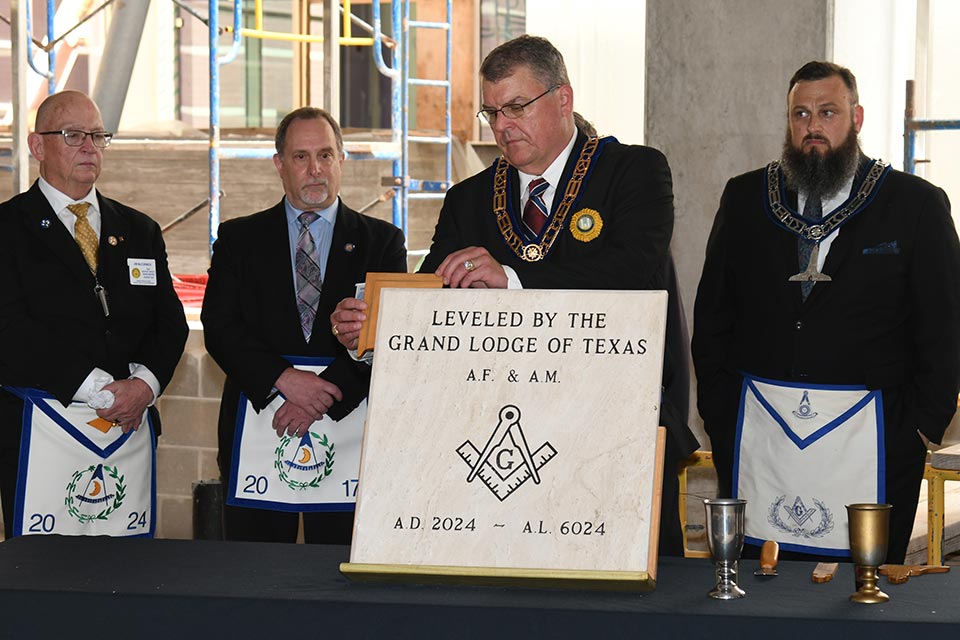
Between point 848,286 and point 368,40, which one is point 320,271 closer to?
point 848,286

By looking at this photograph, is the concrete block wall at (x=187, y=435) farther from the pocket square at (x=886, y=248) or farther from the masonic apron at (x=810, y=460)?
the pocket square at (x=886, y=248)

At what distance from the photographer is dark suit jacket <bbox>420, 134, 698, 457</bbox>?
273 centimetres

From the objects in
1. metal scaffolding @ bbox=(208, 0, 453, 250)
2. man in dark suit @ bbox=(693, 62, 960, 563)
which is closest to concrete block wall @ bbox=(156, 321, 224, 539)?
metal scaffolding @ bbox=(208, 0, 453, 250)

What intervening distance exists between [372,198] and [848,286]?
6341 millimetres

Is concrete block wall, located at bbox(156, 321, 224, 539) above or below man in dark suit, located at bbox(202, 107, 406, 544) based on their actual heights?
below

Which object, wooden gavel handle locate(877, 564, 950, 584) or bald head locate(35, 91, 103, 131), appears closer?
wooden gavel handle locate(877, 564, 950, 584)

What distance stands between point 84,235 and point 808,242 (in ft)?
6.26

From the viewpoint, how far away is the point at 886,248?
3.38m

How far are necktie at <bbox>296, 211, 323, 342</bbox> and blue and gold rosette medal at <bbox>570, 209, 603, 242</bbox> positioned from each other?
110 cm

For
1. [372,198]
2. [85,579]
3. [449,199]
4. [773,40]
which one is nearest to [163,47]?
[372,198]

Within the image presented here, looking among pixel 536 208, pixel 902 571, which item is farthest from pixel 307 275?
pixel 902 571

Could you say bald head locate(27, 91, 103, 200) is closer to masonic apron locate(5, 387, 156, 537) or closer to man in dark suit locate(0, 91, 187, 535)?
man in dark suit locate(0, 91, 187, 535)

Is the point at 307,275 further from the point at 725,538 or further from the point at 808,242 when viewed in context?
the point at 725,538

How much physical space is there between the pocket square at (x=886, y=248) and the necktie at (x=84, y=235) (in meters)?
2.03
